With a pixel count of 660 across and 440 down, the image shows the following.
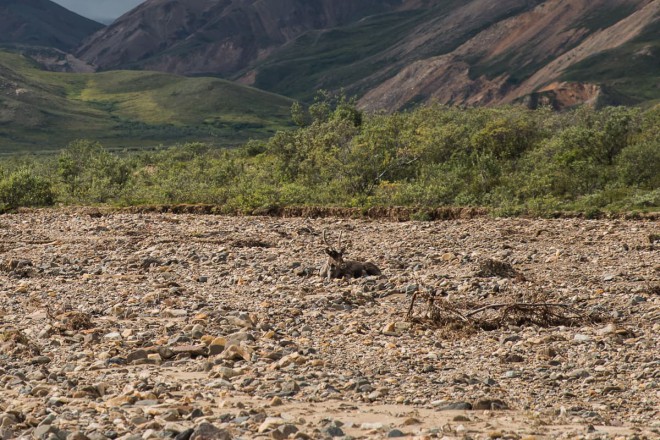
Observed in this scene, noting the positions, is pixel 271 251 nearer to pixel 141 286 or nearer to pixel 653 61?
pixel 141 286

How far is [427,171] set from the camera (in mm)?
33781

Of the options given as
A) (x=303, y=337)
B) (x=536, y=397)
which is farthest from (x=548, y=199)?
(x=536, y=397)

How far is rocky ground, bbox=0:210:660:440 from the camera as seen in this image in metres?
8.33

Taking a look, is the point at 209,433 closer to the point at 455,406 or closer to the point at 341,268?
the point at 455,406

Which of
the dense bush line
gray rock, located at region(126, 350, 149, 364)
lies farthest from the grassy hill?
gray rock, located at region(126, 350, 149, 364)

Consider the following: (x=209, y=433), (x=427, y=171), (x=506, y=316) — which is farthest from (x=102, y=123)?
(x=209, y=433)

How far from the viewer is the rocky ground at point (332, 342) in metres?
8.33

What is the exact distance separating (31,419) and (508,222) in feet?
59.8

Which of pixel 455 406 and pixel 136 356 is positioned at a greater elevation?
pixel 455 406

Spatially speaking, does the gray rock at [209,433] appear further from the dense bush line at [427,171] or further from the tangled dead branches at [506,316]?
the dense bush line at [427,171]

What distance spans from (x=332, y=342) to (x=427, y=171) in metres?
22.5

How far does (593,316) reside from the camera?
12.7 metres

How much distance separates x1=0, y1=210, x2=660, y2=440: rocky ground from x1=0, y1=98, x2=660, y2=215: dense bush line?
256 inches

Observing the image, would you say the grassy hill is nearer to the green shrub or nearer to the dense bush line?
the dense bush line
